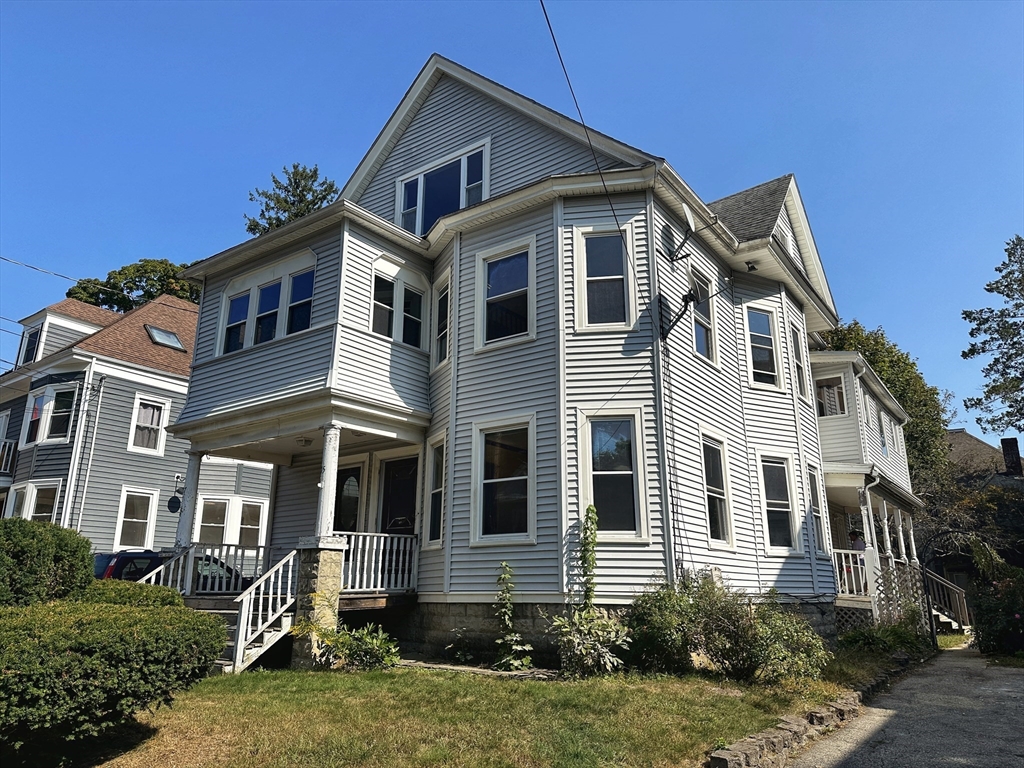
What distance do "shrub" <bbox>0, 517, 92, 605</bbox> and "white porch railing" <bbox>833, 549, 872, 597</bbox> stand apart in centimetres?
1401

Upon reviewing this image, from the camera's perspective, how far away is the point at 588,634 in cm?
948

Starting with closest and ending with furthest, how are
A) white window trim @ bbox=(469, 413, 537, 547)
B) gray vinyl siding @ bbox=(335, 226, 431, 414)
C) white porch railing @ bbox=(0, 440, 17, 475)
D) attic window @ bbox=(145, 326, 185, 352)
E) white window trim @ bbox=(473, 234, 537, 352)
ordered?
white window trim @ bbox=(469, 413, 537, 547), white window trim @ bbox=(473, 234, 537, 352), gray vinyl siding @ bbox=(335, 226, 431, 414), white porch railing @ bbox=(0, 440, 17, 475), attic window @ bbox=(145, 326, 185, 352)

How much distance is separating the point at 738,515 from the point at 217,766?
373 inches

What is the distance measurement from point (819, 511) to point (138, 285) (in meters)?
37.2

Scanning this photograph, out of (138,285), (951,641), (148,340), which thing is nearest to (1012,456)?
(951,641)

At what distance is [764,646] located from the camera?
8.69 m

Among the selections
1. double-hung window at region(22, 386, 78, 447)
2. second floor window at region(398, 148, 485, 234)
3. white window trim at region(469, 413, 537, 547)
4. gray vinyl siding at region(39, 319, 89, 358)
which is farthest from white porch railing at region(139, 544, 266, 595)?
gray vinyl siding at region(39, 319, 89, 358)

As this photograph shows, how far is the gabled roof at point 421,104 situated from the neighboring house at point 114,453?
10663 millimetres

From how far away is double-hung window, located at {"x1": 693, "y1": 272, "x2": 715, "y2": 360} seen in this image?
13.0 meters

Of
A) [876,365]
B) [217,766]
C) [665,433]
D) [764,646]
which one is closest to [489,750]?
[217,766]

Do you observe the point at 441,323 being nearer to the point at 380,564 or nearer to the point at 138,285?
the point at 380,564

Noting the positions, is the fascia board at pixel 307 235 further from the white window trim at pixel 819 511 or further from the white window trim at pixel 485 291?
the white window trim at pixel 819 511

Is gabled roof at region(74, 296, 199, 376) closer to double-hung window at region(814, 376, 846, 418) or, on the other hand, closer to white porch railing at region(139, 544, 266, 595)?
white porch railing at region(139, 544, 266, 595)

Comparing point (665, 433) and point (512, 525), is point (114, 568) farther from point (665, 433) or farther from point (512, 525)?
point (665, 433)
